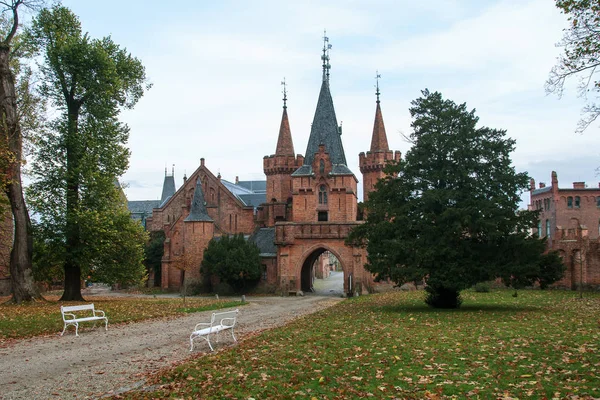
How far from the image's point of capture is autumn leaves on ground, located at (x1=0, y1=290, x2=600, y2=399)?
904 cm

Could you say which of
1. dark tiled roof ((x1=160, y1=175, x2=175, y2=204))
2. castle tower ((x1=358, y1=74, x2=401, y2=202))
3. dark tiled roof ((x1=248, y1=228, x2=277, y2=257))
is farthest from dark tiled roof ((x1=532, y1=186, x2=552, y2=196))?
dark tiled roof ((x1=160, y1=175, x2=175, y2=204))

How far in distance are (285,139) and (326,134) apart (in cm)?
569

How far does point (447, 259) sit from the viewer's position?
24.2m

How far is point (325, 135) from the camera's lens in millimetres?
56031

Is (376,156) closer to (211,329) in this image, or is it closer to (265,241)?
(265,241)

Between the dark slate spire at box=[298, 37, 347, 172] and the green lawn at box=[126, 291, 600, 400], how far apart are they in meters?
38.3

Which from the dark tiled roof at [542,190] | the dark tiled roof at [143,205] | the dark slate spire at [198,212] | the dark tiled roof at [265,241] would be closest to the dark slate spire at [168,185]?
the dark tiled roof at [143,205]

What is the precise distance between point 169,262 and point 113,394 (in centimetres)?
4905

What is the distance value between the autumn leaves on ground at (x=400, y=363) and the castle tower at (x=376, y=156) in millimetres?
38102

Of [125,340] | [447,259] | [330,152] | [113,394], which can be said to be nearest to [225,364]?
[113,394]

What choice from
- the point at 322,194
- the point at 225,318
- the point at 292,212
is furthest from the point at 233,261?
the point at 225,318

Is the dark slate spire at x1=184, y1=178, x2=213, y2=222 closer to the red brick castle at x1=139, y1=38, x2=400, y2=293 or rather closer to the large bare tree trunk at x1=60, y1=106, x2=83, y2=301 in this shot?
the red brick castle at x1=139, y1=38, x2=400, y2=293

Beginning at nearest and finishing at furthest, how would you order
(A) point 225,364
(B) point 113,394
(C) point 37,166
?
1. (B) point 113,394
2. (A) point 225,364
3. (C) point 37,166

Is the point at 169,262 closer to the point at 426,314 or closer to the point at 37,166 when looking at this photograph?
the point at 37,166
